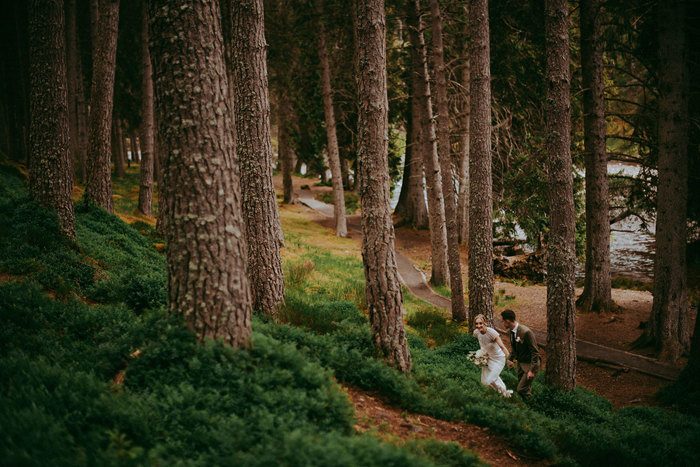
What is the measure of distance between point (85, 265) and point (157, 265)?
197 centimetres

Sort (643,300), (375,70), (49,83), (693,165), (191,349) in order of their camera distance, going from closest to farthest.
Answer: (191,349) → (375,70) → (49,83) → (693,165) → (643,300)

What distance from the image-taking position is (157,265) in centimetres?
963

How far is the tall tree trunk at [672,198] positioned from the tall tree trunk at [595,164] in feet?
7.67

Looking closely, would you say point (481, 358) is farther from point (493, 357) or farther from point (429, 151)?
point (429, 151)

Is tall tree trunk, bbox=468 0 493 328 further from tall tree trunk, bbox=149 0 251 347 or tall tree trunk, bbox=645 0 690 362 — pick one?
tall tree trunk, bbox=149 0 251 347

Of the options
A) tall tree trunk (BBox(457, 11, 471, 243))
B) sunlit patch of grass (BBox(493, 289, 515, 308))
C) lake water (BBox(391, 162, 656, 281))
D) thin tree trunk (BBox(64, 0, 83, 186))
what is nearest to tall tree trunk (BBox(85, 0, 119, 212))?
thin tree trunk (BBox(64, 0, 83, 186))

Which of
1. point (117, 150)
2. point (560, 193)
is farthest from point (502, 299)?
point (117, 150)

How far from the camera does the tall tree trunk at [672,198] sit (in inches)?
425

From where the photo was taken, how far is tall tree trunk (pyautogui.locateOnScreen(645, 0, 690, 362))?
1080 centimetres

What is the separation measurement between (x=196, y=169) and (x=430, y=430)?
423cm

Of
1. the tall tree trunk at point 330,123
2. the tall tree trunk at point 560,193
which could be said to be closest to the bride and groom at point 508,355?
the tall tree trunk at point 560,193

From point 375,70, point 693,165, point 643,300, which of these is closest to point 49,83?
point 375,70

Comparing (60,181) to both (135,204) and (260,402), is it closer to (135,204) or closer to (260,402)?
(260,402)

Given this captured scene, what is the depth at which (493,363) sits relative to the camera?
7.73m
